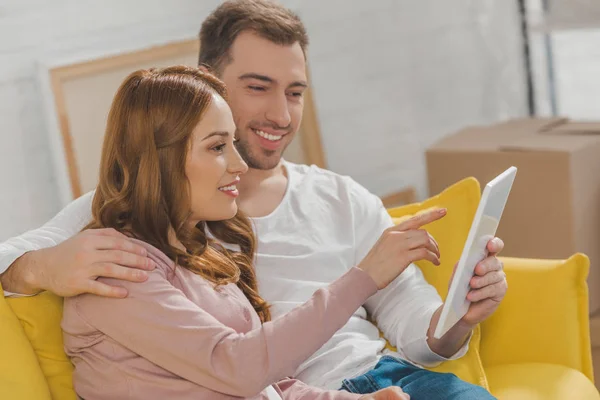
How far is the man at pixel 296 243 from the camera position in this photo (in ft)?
5.25

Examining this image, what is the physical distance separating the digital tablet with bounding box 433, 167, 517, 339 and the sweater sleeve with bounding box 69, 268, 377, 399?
239 millimetres

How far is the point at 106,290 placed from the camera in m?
1.41

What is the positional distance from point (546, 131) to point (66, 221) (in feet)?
5.51

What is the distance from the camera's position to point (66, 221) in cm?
176

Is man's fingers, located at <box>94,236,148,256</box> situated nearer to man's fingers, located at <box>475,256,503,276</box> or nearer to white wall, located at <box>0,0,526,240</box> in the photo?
man's fingers, located at <box>475,256,503,276</box>

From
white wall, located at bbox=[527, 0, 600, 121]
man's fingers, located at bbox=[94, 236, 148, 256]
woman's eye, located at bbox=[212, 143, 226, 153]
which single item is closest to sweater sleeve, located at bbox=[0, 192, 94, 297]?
man's fingers, located at bbox=[94, 236, 148, 256]

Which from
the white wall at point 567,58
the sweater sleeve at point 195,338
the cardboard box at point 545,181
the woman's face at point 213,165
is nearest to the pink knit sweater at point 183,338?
the sweater sleeve at point 195,338

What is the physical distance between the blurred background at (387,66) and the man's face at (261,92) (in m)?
0.72

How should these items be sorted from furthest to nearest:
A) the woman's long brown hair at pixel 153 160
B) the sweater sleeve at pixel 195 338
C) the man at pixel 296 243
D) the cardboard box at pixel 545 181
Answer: the cardboard box at pixel 545 181
the man at pixel 296 243
the woman's long brown hair at pixel 153 160
the sweater sleeve at pixel 195 338

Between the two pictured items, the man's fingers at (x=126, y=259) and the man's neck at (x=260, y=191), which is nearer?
the man's fingers at (x=126, y=259)

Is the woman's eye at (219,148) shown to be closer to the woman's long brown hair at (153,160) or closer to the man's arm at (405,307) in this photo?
the woman's long brown hair at (153,160)

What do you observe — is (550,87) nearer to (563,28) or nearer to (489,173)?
(563,28)

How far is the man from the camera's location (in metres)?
1.60

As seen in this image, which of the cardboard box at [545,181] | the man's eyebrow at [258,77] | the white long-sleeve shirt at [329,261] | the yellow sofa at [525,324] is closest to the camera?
the white long-sleeve shirt at [329,261]
